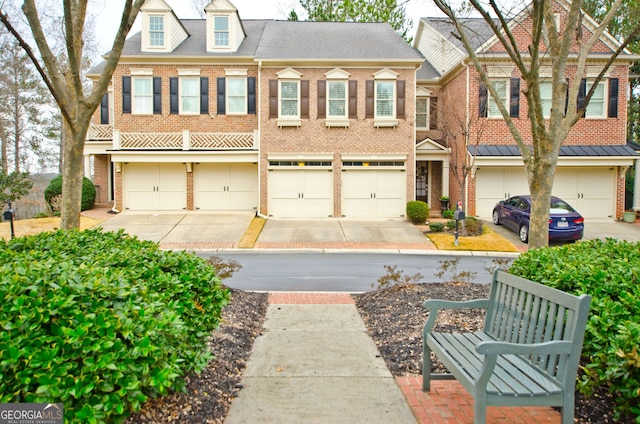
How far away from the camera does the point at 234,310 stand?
717 cm

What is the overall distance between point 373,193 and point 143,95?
12066 millimetres

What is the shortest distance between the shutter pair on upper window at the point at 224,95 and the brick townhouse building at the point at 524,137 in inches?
338

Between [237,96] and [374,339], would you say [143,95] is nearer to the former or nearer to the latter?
[237,96]

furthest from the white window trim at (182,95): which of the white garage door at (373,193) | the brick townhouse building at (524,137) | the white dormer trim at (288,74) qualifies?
the brick townhouse building at (524,137)

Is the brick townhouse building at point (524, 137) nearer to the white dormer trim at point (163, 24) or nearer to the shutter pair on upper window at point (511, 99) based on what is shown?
the shutter pair on upper window at point (511, 99)

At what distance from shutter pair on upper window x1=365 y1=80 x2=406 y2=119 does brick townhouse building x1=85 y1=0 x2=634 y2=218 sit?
47 mm

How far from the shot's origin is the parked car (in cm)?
1830

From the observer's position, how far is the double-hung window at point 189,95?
24781 millimetres

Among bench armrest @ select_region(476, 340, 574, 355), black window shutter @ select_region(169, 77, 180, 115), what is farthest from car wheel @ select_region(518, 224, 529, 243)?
bench armrest @ select_region(476, 340, 574, 355)

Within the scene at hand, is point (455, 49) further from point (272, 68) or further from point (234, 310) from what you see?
point (234, 310)

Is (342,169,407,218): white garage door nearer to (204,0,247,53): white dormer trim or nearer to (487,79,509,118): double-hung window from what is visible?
(487,79,509,118): double-hung window

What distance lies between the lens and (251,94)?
24.9m

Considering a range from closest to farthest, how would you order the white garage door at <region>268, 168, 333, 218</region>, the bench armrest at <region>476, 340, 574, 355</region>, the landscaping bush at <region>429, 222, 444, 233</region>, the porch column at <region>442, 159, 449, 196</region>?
the bench armrest at <region>476, 340, 574, 355</region>, the landscaping bush at <region>429, 222, 444, 233</region>, the white garage door at <region>268, 168, 333, 218</region>, the porch column at <region>442, 159, 449, 196</region>

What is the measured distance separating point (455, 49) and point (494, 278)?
23.0m
